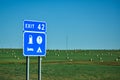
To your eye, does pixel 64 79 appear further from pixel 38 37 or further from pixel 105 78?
pixel 38 37

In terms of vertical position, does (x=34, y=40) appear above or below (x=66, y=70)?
above

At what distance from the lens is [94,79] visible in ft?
82.9

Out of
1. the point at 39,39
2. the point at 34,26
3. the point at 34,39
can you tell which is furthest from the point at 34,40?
the point at 34,26

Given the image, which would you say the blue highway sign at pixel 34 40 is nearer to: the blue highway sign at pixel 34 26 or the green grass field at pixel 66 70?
the blue highway sign at pixel 34 26

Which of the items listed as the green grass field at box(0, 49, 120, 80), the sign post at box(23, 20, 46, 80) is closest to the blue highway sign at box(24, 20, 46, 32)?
the sign post at box(23, 20, 46, 80)

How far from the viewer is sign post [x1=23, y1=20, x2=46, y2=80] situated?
9266 mm

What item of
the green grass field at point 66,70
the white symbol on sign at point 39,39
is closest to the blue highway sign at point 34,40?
the white symbol on sign at point 39,39

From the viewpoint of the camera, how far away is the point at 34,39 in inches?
372

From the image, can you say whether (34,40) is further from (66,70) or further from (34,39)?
(66,70)

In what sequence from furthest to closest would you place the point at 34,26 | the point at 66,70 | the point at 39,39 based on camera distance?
the point at 66,70
the point at 39,39
the point at 34,26

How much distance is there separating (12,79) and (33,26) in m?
15.4

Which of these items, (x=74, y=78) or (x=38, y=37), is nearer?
(x=38, y=37)

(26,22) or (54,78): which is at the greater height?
(26,22)

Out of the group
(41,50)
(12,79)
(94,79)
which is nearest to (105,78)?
(94,79)
